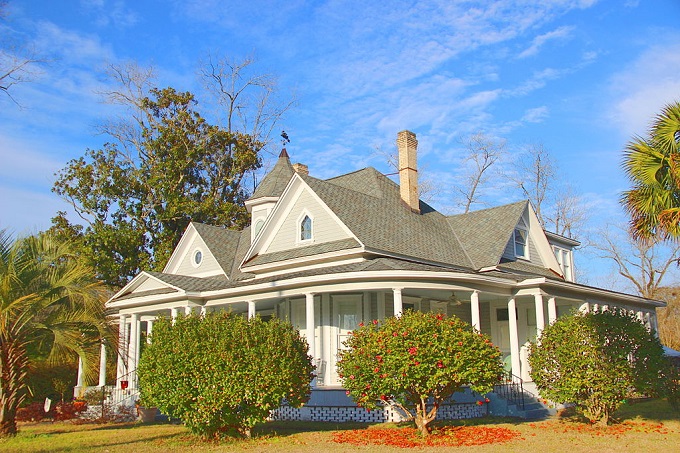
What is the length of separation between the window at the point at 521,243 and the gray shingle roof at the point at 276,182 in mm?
9939

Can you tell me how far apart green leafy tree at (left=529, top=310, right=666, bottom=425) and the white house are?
2.81 metres

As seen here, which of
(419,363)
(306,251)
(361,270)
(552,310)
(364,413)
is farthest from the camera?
(306,251)

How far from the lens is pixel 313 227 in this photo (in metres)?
21.3

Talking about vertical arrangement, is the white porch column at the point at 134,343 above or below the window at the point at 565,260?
below

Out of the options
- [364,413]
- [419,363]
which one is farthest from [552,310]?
[419,363]

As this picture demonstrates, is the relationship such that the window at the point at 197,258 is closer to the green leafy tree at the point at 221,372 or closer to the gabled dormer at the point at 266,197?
the gabled dormer at the point at 266,197

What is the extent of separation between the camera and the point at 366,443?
500 inches

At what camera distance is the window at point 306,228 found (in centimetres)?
2158

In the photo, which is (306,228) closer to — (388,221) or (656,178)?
(388,221)

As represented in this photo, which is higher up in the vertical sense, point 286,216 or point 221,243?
point 286,216

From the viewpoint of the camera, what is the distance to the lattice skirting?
16.1 metres

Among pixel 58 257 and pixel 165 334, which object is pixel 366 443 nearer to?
pixel 165 334

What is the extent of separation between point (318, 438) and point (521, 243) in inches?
528

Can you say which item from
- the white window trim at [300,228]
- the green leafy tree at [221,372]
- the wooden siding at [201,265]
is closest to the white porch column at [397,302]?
the green leafy tree at [221,372]
